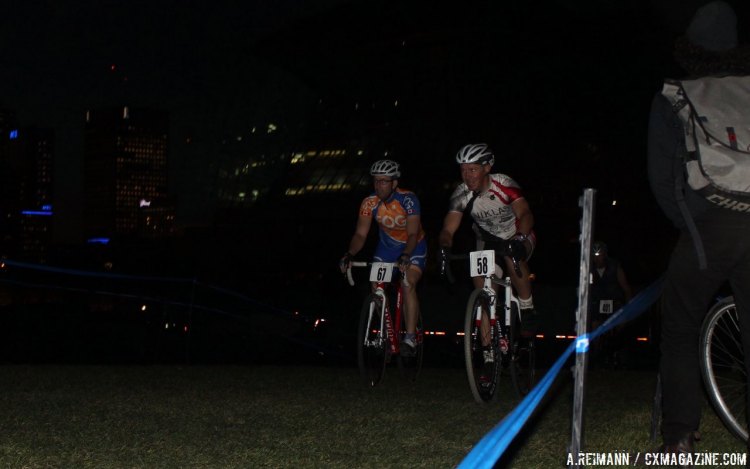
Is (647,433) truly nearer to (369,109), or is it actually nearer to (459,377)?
(459,377)

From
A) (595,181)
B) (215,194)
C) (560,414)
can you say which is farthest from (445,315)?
(215,194)

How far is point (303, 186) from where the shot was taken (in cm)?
7375

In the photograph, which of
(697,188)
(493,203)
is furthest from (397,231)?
(697,188)

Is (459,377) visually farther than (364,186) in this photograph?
No

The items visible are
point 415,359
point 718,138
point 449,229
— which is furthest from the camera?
point 415,359

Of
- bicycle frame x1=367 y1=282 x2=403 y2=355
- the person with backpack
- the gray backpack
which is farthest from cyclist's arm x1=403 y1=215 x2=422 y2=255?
the gray backpack

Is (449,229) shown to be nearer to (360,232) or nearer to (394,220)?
(394,220)

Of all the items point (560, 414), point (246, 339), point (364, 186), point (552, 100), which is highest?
point (552, 100)

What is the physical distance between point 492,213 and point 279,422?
10.1ft

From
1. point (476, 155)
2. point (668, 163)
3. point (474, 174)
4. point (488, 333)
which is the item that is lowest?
point (488, 333)

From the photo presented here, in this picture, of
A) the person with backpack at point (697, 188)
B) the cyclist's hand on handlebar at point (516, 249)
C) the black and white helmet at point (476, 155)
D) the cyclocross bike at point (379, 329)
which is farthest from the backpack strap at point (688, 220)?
the cyclocross bike at point (379, 329)

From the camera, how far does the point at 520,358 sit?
9.21 meters

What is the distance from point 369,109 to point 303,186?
285 inches

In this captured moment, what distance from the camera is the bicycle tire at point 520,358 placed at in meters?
8.77
